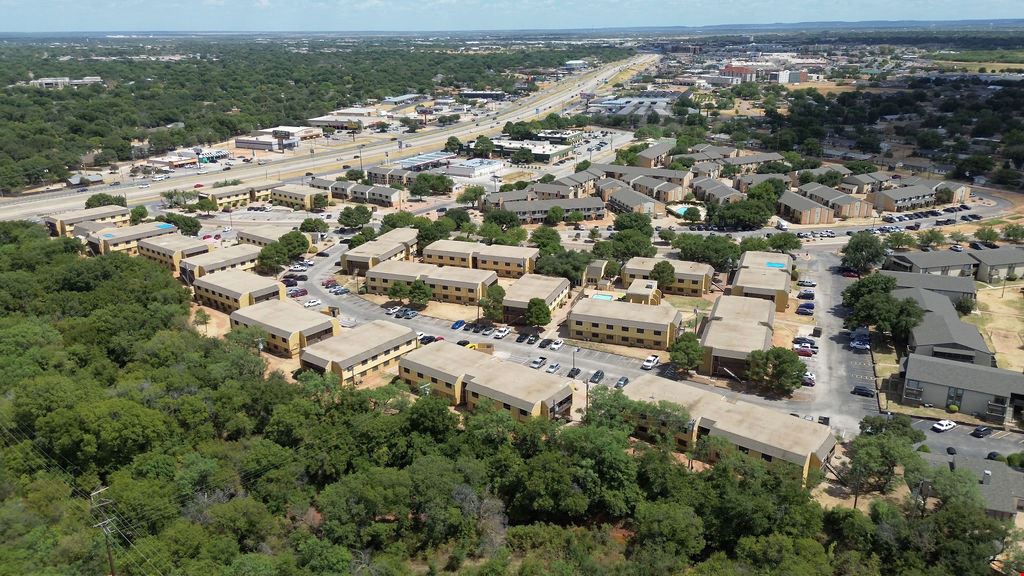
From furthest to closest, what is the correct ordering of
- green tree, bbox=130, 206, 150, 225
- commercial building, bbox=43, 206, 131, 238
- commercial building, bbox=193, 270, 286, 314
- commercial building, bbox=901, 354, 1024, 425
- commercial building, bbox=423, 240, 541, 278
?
green tree, bbox=130, 206, 150, 225, commercial building, bbox=43, 206, 131, 238, commercial building, bbox=423, 240, 541, 278, commercial building, bbox=193, 270, 286, 314, commercial building, bbox=901, 354, 1024, 425

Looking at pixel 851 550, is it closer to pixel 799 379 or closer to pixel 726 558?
pixel 726 558

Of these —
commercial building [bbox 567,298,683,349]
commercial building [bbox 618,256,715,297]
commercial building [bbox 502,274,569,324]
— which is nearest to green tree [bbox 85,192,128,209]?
commercial building [bbox 502,274,569,324]

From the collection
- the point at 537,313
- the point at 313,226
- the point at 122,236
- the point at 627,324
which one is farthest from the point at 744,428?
the point at 122,236

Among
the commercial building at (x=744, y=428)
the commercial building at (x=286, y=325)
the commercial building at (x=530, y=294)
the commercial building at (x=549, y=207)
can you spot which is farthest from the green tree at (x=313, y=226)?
the commercial building at (x=744, y=428)

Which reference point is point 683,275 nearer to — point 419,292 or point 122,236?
point 419,292

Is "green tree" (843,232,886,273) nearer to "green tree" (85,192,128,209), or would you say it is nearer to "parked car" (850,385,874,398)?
"parked car" (850,385,874,398)

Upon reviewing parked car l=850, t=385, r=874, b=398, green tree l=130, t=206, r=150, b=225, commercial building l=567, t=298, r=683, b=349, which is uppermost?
green tree l=130, t=206, r=150, b=225

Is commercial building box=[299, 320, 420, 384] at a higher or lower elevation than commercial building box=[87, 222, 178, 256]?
lower
